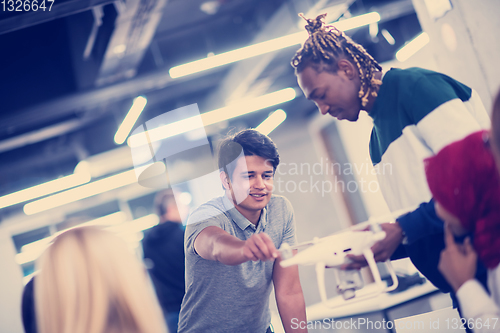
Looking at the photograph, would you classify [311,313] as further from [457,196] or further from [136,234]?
[136,234]

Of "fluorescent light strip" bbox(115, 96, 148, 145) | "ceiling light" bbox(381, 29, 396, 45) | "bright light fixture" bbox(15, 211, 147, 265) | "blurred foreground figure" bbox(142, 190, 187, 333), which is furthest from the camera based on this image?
"bright light fixture" bbox(15, 211, 147, 265)

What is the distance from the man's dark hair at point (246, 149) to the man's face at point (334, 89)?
255mm

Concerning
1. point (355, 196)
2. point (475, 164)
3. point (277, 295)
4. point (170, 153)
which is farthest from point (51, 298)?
point (355, 196)

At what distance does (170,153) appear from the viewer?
2371 millimetres

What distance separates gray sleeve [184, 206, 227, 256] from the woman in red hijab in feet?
2.43

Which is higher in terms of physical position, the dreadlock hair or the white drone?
the dreadlock hair

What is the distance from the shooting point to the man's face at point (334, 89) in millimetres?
1295

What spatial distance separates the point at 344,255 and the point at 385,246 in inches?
5.9

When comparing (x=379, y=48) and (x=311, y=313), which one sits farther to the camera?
(x=379, y=48)

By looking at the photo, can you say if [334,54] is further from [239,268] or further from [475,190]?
[239,268]

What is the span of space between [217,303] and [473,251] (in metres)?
0.87

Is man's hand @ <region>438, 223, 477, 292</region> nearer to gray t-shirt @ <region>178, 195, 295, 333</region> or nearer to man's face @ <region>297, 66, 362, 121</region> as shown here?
man's face @ <region>297, 66, 362, 121</region>

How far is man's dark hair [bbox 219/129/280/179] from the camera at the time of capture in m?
1.45

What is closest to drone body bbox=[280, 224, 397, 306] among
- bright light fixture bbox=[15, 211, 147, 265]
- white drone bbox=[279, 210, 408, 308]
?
white drone bbox=[279, 210, 408, 308]
